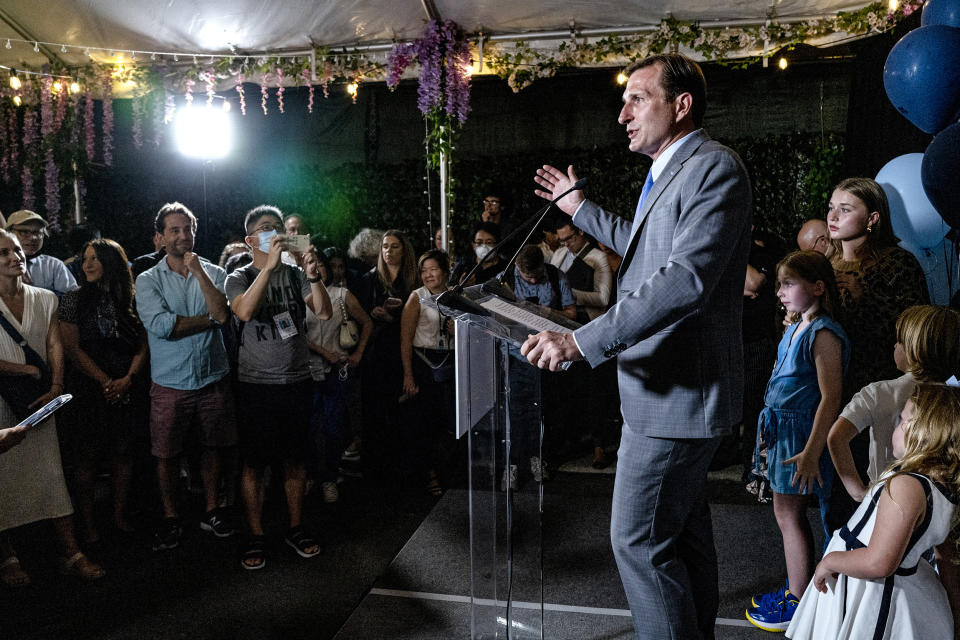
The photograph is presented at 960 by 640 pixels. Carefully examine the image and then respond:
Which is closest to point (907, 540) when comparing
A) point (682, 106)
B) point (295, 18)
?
point (682, 106)

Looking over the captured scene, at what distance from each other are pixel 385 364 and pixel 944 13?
10.6ft

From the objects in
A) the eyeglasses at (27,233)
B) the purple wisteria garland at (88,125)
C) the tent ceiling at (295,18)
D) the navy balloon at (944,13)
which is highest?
the tent ceiling at (295,18)

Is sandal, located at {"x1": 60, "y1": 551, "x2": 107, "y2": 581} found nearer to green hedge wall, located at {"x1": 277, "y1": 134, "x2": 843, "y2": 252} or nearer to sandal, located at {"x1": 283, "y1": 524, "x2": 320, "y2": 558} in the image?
sandal, located at {"x1": 283, "y1": 524, "x2": 320, "y2": 558}

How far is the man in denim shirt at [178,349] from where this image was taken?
3230mm

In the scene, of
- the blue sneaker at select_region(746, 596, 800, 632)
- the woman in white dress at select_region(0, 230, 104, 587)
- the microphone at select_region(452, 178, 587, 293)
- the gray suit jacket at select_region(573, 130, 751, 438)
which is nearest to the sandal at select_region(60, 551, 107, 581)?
the woman in white dress at select_region(0, 230, 104, 587)

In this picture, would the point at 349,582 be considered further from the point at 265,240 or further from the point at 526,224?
the point at 526,224

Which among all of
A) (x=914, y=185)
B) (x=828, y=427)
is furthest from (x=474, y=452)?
(x=914, y=185)

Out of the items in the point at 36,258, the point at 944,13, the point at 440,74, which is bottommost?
the point at 36,258

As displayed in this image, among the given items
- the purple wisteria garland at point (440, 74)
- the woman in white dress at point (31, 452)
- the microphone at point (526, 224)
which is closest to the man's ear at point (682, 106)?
the microphone at point (526, 224)

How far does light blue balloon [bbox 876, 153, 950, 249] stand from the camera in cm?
334

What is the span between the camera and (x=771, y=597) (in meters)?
2.51

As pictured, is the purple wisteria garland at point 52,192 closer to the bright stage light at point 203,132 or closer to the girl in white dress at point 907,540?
the bright stage light at point 203,132

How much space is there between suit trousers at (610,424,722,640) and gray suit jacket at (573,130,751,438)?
2.4 inches

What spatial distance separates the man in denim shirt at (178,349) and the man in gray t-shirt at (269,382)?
27cm
